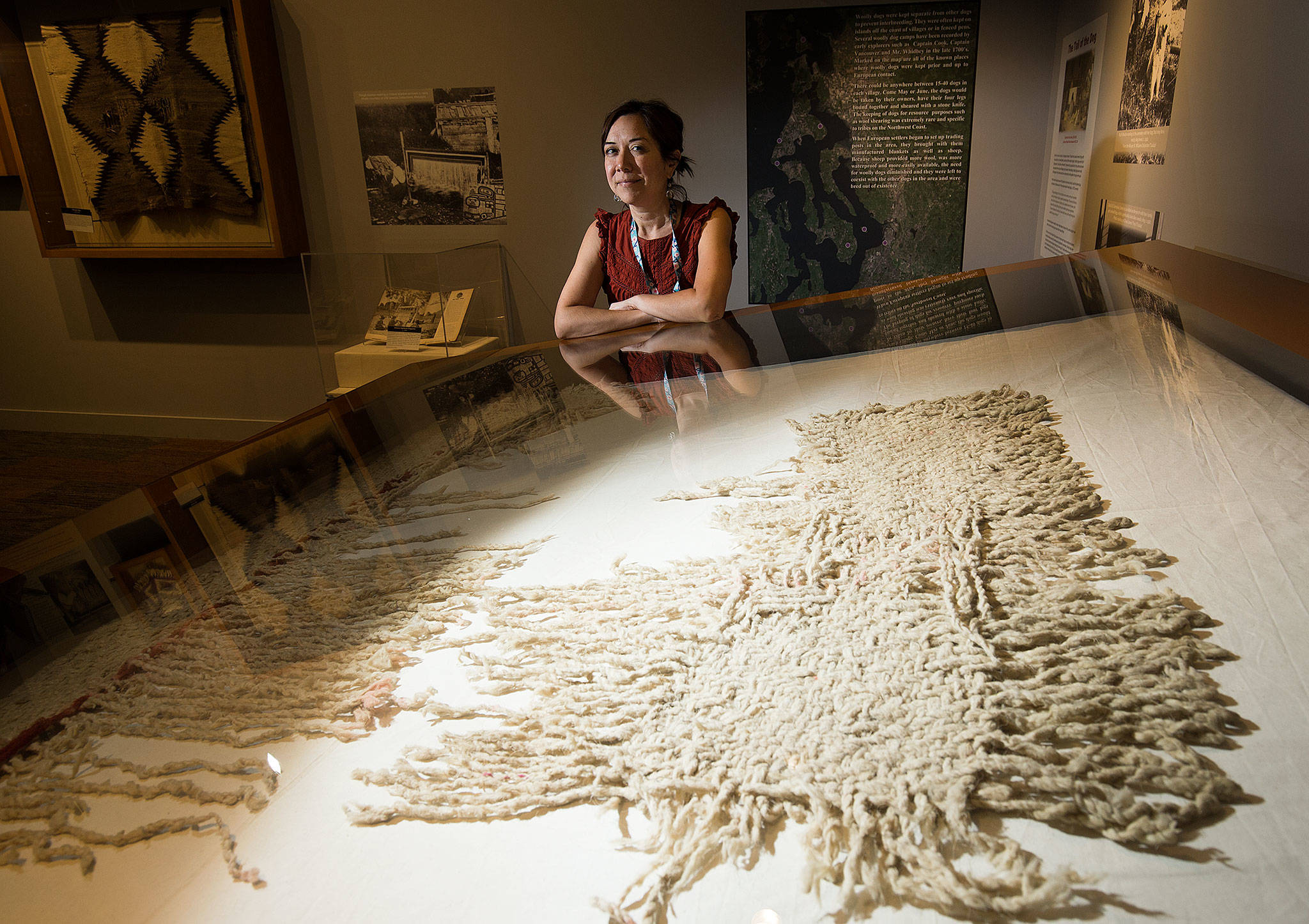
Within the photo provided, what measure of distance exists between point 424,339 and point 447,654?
2345 mm

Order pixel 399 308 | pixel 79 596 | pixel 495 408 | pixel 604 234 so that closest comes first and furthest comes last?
pixel 79 596 < pixel 495 408 < pixel 604 234 < pixel 399 308

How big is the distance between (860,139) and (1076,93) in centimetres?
60

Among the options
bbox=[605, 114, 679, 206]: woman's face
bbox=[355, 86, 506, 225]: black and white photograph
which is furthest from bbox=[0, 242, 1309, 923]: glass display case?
bbox=[355, 86, 506, 225]: black and white photograph

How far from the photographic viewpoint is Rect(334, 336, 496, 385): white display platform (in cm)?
263

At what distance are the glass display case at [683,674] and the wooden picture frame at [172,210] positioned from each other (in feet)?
8.71

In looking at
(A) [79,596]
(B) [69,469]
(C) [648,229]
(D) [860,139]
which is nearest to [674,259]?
(C) [648,229]

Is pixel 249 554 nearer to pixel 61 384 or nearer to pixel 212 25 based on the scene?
pixel 212 25

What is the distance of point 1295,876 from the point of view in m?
0.29

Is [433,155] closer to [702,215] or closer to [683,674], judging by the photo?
[702,215]

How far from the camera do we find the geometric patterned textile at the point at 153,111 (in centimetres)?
296

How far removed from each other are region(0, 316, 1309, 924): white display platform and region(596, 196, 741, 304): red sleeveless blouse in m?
1.45

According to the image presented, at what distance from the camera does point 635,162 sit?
6.77 ft

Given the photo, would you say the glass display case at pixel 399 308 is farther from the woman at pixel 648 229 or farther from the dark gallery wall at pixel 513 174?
the woman at pixel 648 229

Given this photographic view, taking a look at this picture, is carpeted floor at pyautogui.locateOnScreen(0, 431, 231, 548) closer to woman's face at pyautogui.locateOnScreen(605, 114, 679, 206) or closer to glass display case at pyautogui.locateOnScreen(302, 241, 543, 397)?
glass display case at pyautogui.locateOnScreen(302, 241, 543, 397)
